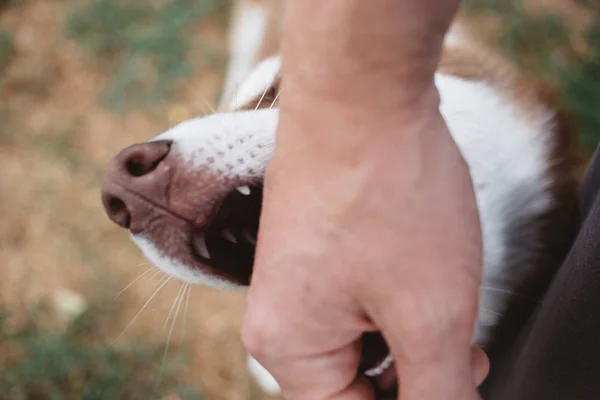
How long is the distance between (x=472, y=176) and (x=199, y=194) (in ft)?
1.59

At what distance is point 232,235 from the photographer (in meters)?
0.95

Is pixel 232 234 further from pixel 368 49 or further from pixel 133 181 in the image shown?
pixel 368 49

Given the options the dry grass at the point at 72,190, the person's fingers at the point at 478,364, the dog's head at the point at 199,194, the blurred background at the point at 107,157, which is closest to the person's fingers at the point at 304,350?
the person's fingers at the point at 478,364

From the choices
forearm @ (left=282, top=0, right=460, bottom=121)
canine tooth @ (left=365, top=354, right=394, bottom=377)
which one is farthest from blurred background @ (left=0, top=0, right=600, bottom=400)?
forearm @ (left=282, top=0, right=460, bottom=121)

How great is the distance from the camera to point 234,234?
951mm

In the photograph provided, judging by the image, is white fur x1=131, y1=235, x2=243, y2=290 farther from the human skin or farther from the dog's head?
the human skin

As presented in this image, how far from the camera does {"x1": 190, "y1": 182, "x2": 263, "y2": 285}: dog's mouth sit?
908 mm

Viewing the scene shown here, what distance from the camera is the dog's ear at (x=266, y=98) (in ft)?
3.51

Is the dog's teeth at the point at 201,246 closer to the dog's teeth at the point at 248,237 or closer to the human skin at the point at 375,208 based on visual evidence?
the dog's teeth at the point at 248,237

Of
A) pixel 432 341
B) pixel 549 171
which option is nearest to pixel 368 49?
pixel 432 341

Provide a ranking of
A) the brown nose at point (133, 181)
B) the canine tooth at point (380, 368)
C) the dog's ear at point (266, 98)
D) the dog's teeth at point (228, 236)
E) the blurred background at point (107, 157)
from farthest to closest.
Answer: the blurred background at point (107, 157)
the dog's ear at point (266, 98)
the dog's teeth at point (228, 236)
the brown nose at point (133, 181)
the canine tooth at point (380, 368)

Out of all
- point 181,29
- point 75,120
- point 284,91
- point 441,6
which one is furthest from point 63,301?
point 441,6

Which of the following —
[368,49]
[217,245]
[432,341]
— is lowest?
[217,245]

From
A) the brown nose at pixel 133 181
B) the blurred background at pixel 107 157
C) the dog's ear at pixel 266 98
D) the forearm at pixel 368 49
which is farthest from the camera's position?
the blurred background at pixel 107 157
